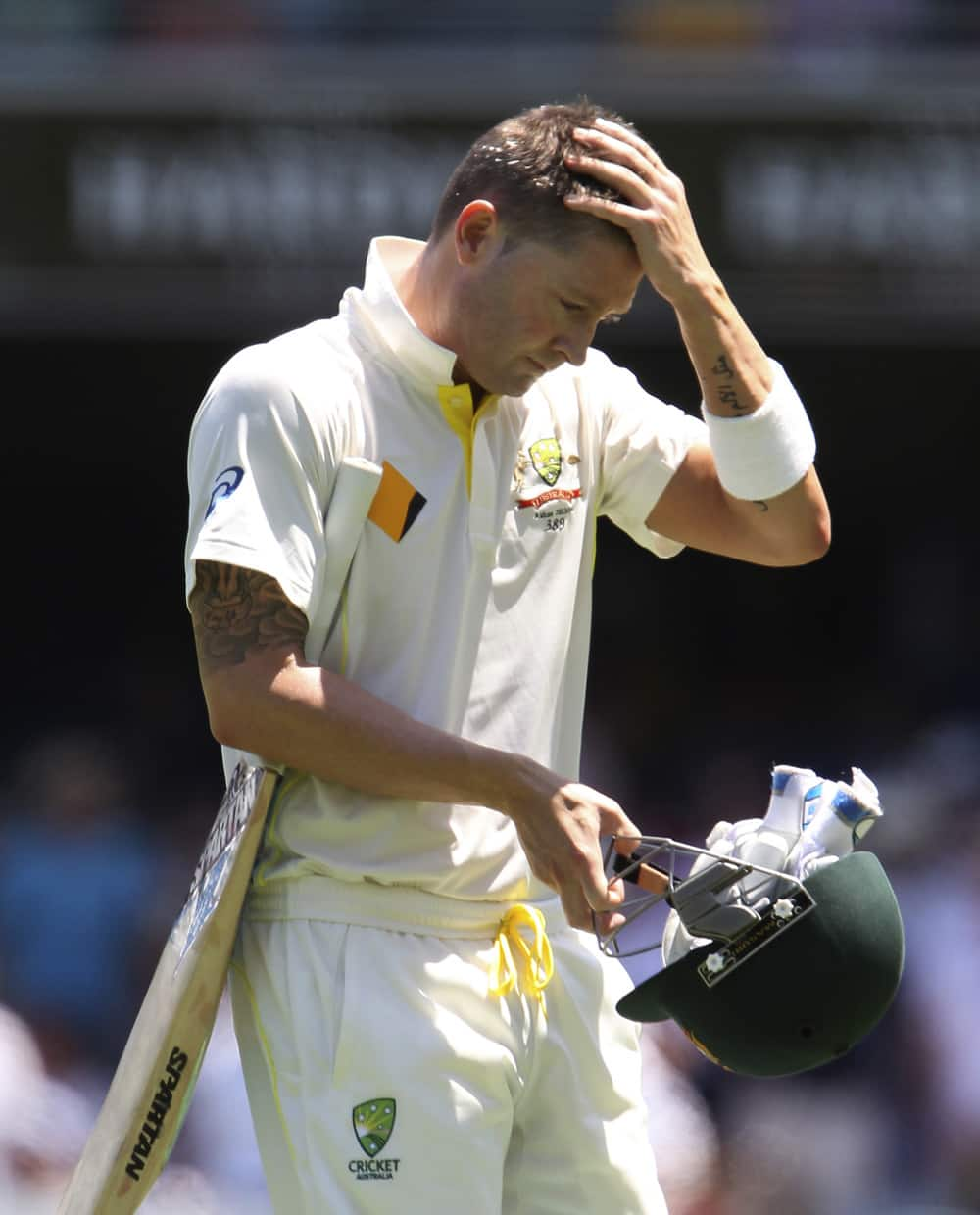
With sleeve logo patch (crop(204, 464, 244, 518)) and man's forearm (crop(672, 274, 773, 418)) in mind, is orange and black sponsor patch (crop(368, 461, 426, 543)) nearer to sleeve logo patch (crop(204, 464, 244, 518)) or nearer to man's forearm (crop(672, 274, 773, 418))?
sleeve logo patch (crop(204, 464, 244, 518))

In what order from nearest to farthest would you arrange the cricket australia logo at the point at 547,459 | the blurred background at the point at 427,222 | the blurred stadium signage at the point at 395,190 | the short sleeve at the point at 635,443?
the cricket australia logo at the point at 547,459 → the short sleeve at the point at 635,443 → the blurred background at the point at 427,222 → the blurred stadium signage at the point at 395,190

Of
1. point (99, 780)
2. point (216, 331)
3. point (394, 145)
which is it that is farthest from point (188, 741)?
point (394, 145)

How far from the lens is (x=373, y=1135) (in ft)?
7.63

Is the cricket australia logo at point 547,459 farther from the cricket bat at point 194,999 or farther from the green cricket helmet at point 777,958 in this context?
the green cricket helmet at point 777,958

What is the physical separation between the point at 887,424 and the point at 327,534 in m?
7.36

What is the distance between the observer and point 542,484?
2.56 metres

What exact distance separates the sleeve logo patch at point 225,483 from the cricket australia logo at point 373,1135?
2.37 feet

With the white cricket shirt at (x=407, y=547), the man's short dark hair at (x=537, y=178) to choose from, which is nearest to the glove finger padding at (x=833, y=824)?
the white cricket shirt at (x=407, y=547)

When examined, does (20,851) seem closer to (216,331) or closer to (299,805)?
(216,331)

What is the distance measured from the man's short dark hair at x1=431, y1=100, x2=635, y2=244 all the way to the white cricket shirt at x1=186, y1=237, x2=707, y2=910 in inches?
7.2

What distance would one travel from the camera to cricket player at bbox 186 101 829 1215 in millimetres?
2312

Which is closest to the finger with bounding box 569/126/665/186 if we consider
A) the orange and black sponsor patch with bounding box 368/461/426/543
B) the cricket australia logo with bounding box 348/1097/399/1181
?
the orange and black sponsor patch with bounding box 368/461/426/543

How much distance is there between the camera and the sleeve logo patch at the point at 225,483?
2316 millimetres

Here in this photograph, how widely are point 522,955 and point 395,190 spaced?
4996 millimetres
